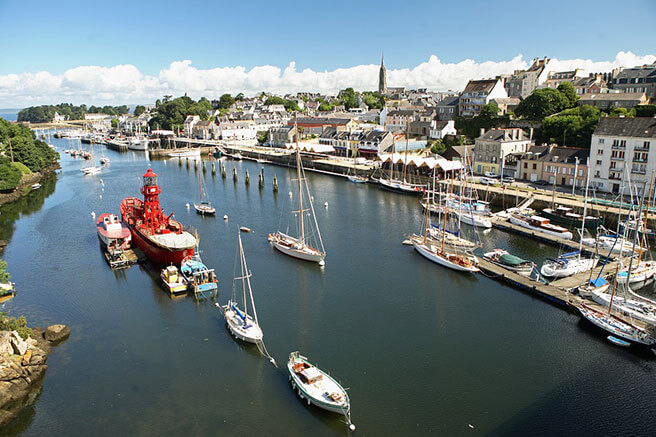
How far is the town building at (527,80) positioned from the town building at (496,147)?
46.4 m

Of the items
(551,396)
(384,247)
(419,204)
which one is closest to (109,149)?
(419,204)

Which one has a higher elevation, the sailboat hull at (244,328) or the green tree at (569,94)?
the green tree at (569,94)

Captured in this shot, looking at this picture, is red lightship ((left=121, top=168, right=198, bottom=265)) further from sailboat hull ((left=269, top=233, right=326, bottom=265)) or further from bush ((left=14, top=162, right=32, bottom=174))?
bush ((left=14, top=162, right=32, bottom=174))

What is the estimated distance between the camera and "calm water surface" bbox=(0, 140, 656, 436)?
2117cm

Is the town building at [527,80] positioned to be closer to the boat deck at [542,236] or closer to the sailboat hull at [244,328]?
the boat deck at [542,236]

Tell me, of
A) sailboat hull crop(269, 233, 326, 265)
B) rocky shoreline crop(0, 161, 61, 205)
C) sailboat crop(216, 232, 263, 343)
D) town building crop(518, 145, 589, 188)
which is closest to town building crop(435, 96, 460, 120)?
town building crop(518, 145, 589, 188)

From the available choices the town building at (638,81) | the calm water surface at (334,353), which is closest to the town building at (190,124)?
the calm water surface at (334,353)

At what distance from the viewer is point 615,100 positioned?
72750 millimetres

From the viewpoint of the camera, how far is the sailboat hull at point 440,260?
120 ft

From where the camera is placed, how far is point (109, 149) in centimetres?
14312

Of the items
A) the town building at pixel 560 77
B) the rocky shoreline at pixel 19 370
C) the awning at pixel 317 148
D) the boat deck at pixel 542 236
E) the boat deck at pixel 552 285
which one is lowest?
the rocky shoreline at pixel 19 370

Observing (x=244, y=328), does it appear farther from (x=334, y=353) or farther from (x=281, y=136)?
(x=281, y=136)

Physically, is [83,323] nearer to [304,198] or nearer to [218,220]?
[218,220]

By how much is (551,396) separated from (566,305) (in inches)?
389
